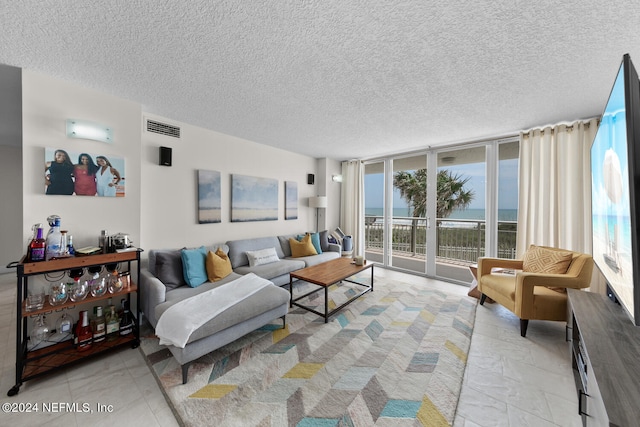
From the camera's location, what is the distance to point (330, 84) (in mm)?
2088

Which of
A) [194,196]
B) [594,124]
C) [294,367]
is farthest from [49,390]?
[594,124]

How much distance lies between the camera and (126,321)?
7.14ft

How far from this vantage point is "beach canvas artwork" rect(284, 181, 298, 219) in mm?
4547

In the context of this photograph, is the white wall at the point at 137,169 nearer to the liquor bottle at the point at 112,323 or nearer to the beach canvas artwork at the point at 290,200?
the beach canvas artwork at the point at 290,200

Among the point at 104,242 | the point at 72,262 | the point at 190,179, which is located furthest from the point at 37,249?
the point at 190,179

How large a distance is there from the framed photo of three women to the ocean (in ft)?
14.3

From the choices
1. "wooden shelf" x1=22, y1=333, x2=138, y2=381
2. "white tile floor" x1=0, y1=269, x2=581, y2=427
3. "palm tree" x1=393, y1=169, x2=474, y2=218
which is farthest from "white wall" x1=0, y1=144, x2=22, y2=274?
"palm tree" x1=393, y1=169, x2=474, y2=218

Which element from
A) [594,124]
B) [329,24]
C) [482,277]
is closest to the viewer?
[329,24]

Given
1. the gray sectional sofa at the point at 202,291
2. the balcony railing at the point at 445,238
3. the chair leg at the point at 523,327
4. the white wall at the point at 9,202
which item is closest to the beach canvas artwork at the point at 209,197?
the gray sectional sofa at the point at 202,291

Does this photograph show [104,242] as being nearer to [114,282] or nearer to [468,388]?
[114,282]

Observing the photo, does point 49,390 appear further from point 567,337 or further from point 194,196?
point 567,337

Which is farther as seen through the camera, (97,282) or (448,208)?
(448,208)

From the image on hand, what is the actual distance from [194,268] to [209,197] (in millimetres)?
1154

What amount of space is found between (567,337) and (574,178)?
6.39 ft
